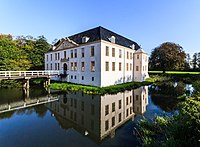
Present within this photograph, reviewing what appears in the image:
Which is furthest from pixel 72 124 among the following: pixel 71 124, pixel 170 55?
pixel 170 55

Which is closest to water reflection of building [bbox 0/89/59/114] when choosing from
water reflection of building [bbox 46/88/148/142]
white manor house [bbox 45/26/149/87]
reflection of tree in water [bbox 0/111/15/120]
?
reflection of tree in water [bbox 0/111/15/120]

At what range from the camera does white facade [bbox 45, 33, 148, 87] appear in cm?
2027

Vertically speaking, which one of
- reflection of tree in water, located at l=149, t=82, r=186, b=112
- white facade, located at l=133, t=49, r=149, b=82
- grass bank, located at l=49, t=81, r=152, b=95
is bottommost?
reflection of tree in water, located at l=149, t=82, r=186, b=112

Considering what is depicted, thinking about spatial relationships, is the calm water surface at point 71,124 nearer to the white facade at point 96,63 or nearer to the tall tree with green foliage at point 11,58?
the white facade at point 96,63

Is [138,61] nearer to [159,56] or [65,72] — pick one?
[65,72]

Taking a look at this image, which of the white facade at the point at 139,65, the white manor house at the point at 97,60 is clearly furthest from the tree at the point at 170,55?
the white facade at the point at 139,65

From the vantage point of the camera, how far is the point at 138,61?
93.1 feet

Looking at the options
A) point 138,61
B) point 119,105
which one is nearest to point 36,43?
point 138,61

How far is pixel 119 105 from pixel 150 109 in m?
2.54

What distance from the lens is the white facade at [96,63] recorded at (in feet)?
66.5

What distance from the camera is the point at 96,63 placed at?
2036 cm

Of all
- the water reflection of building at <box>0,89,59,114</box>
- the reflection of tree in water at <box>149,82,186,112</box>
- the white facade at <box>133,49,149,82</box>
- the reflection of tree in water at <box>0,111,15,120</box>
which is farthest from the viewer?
the white facade at <box>133,49,149,82</box>

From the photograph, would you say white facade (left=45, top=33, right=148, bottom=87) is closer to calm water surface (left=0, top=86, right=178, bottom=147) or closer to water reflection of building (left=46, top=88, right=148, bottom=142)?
water reflection of building (left=46, top=88, right=148, bottom=142)

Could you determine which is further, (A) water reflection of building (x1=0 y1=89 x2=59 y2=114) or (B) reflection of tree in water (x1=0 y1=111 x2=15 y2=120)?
(A) water reflection of building (x1=0 y1=89 x2=59 y2=114)
